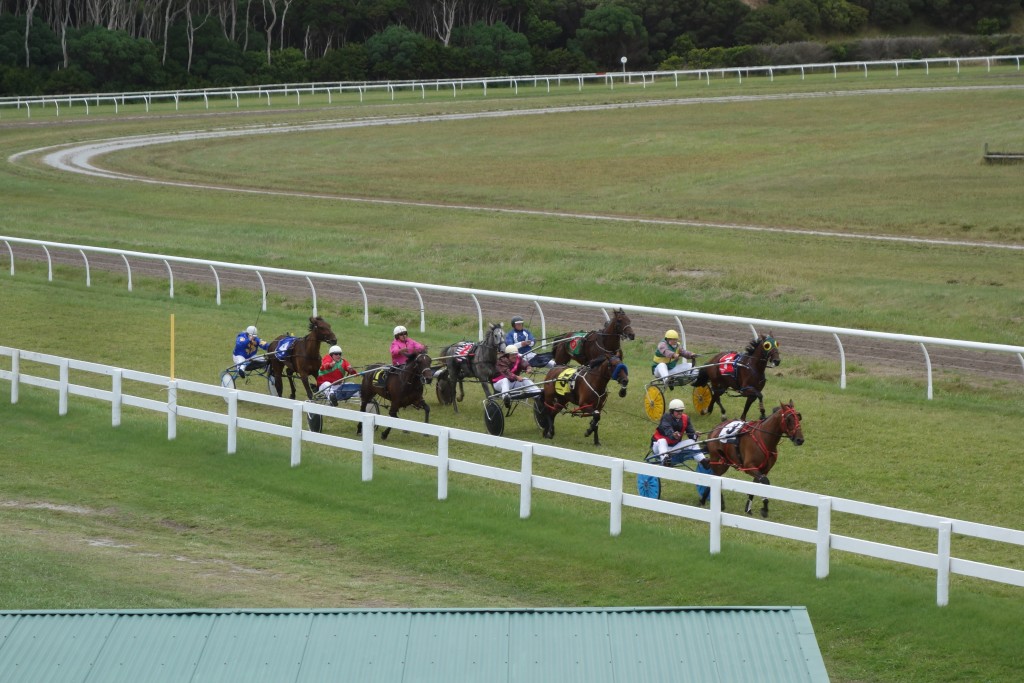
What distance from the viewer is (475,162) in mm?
42781

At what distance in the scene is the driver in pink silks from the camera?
16.4 m

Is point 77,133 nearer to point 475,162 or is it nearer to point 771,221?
point 475,162

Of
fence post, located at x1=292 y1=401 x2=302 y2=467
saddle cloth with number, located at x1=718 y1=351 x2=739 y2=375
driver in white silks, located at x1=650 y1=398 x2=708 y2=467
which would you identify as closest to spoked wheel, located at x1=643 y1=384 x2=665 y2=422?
saddle cloth with number, located at x1=718 y1=351 x2=739 y2=375

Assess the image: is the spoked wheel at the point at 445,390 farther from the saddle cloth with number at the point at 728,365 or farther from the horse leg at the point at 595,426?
the saddle cloth with number at the point at 728,365

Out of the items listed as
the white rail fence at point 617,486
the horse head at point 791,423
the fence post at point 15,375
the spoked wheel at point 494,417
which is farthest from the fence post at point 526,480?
the fence post at point 15,375

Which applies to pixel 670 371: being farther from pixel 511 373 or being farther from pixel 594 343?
pixel 511 373

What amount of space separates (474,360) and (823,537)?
7113mm

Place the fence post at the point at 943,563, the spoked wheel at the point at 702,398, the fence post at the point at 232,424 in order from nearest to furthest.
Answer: the fence post at the point at 943,563
the fence post at the point at 232,424
the spoked wheel at the point at 702,398

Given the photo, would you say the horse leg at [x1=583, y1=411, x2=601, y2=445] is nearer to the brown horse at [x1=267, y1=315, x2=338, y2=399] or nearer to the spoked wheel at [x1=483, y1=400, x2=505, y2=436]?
the spoked wheel at [x1=483, y1=400, x2=505, y2=436]

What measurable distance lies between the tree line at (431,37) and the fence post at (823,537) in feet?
182

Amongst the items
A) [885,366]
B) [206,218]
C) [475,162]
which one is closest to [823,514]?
[885,366]

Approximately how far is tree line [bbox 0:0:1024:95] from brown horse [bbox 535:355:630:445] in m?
50.6

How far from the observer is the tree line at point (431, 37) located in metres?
64.4

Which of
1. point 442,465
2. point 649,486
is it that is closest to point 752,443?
point 649,486
